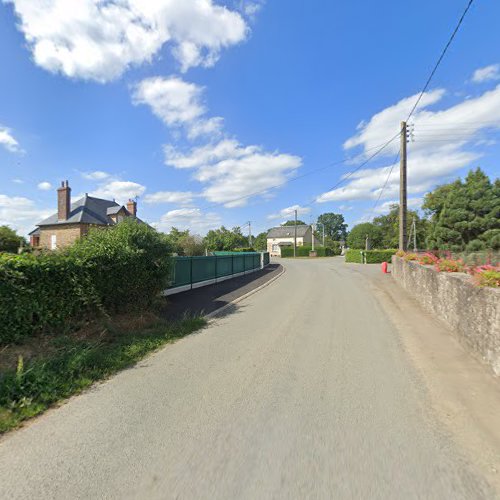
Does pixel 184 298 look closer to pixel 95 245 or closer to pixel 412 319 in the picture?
pixel 95 245

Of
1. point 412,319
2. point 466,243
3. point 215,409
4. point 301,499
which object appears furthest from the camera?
point 466,243

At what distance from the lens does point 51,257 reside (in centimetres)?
610

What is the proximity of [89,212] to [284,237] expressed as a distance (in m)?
48.6

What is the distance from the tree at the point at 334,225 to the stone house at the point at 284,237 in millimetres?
51277

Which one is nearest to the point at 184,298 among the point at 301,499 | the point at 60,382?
the point at 60,382

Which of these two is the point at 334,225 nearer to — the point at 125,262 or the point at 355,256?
the point at 355,256

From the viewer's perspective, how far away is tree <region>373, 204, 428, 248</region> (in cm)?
6019

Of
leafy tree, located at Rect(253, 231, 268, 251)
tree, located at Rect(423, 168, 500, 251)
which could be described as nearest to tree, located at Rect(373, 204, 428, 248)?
leafy tree, located at Rect(253, 231, 268, 251)

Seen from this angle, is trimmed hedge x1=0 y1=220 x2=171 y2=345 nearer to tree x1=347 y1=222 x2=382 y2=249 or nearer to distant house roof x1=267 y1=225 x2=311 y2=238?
tree x1=347 y1=222 x2=382 y2=249

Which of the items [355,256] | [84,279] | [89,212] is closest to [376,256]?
[355,256]

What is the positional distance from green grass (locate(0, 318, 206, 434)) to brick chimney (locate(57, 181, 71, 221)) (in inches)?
1327

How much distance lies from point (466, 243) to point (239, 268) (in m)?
20.4

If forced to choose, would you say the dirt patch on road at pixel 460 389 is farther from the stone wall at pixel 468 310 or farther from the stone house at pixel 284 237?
the stone house at pixel 284 237

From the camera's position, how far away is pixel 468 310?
549cm
